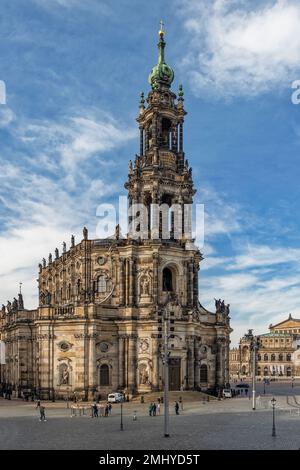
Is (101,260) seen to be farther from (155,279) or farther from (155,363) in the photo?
(155,363)

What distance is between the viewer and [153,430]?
128ft

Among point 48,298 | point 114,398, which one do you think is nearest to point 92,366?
point 114,398

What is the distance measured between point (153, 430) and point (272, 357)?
502ft

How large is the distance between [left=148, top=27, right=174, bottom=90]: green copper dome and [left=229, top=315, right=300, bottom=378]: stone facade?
115180mm

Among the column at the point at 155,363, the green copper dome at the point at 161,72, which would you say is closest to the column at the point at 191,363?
the column at the point at 155,363

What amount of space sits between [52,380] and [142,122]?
115ft

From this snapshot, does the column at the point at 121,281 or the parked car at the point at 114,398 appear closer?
the parked car at the point at 114,398

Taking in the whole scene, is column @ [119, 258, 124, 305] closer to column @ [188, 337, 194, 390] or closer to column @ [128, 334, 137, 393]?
column @ [128, 334, 137, 393]

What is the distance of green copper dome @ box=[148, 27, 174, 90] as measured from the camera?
77.9m

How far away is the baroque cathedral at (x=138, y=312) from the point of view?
2650 inches

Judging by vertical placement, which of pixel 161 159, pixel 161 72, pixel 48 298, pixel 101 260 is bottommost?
pixel 48 298

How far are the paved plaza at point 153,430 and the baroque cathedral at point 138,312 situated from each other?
11.2m

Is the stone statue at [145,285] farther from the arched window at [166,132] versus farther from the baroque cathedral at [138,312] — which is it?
the arched window at [166,132]

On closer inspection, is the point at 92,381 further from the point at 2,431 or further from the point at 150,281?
the point at 2,431
